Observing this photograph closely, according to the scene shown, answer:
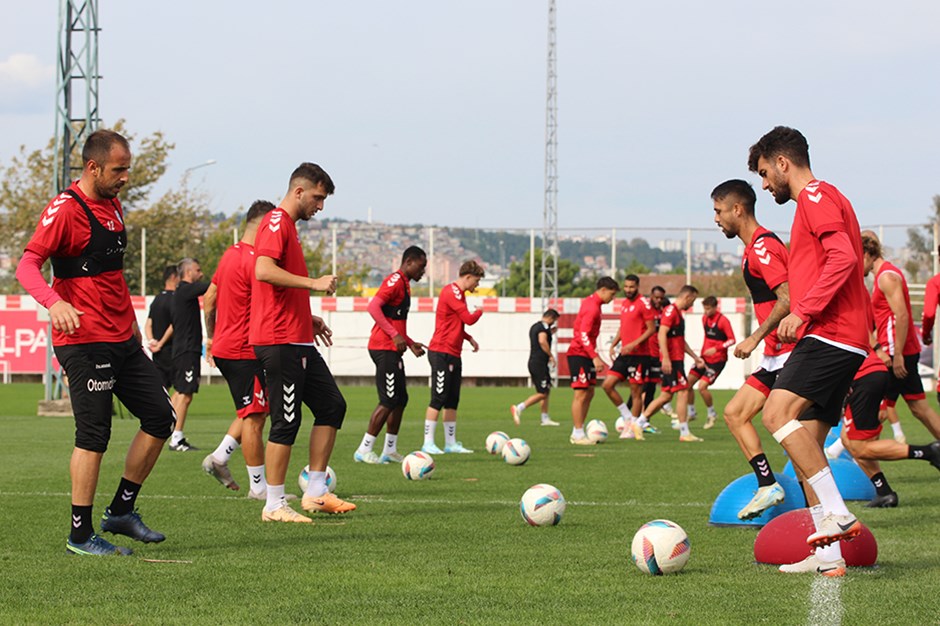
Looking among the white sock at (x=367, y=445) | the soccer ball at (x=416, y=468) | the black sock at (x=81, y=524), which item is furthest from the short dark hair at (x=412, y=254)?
the black sock at (x=81, y=524)

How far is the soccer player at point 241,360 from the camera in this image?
9.89 meters

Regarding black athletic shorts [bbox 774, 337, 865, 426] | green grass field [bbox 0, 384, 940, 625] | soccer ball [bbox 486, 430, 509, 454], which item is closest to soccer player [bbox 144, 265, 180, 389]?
green grass field [bbox 0, 384, 940, 625]

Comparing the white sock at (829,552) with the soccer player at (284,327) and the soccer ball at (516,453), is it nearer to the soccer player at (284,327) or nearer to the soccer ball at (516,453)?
the soccer player at (284,327)

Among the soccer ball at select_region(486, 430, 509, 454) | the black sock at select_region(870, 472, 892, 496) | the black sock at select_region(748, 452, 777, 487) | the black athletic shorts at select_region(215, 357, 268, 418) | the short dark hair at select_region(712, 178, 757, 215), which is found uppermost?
the short dark hair at select_region(712, 178, 757, 215)

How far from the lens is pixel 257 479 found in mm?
10008

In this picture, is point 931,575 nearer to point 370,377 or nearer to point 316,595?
point 316,595

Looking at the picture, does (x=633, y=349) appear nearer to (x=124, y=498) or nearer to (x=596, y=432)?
(x=596, y=432)

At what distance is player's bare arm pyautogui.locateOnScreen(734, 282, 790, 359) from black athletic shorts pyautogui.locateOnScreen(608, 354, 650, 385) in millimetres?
11932

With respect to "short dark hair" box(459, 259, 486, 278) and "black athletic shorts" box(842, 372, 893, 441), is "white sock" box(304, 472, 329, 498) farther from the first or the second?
"short dark hair" box(459, 259, 486, 278)

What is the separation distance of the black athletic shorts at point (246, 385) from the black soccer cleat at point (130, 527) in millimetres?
1989

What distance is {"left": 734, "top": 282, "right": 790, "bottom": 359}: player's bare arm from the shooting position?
8.39 metres

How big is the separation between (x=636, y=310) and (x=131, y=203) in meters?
36.7

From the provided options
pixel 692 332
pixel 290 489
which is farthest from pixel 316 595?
pixel 692 332

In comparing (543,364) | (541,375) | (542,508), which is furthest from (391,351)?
(543,364)
